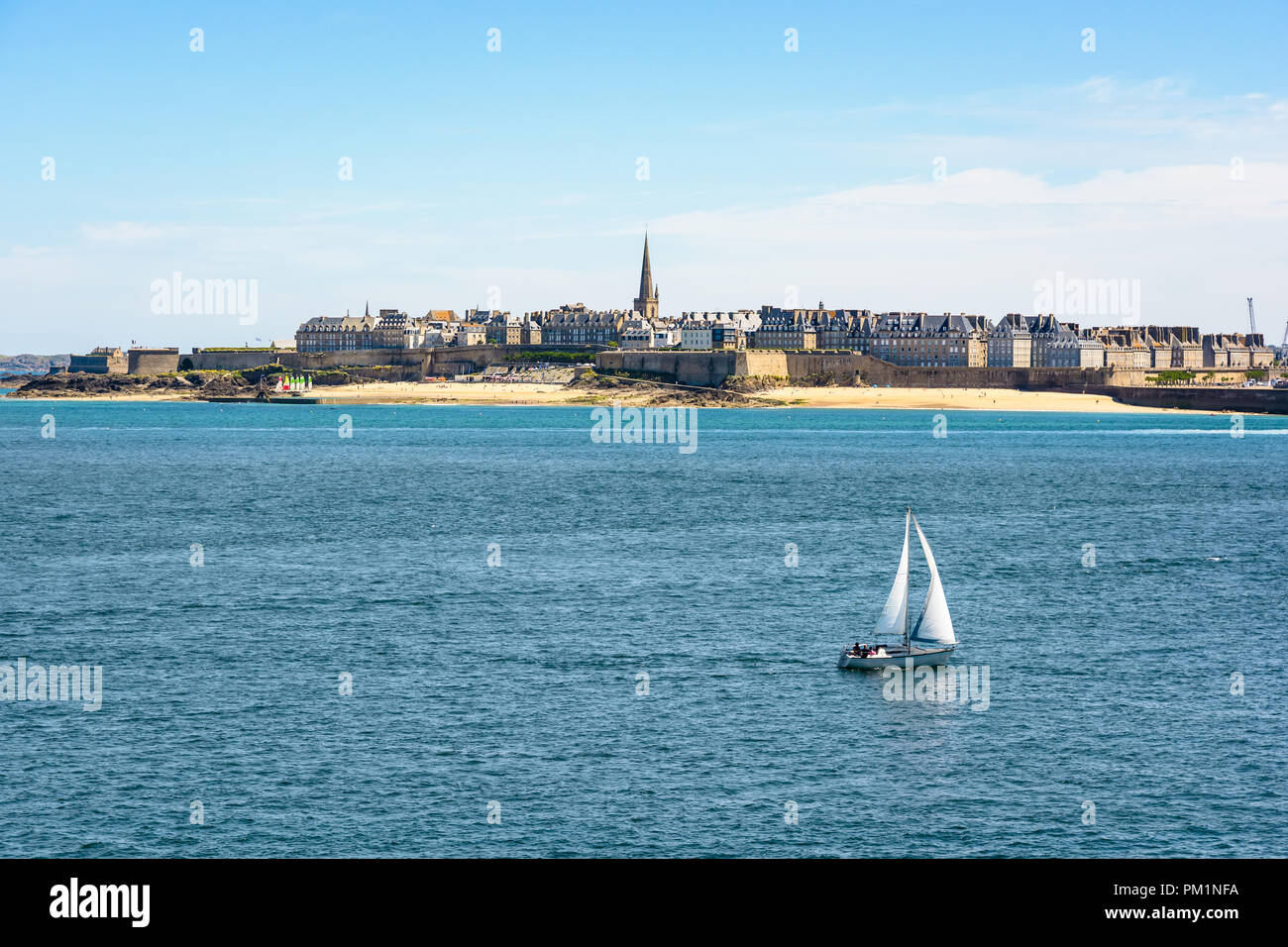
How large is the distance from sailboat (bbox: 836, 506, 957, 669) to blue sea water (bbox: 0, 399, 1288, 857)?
109 centimetres

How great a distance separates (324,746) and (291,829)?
4.71 metres

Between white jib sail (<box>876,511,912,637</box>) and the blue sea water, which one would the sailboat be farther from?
the blue sea water

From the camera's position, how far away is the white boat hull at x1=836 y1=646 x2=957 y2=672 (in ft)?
112

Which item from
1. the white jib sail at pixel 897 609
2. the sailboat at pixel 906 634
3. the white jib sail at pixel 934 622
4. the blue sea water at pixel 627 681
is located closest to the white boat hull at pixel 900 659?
the sailboat at pixel 906 634

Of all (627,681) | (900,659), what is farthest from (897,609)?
(627,681)

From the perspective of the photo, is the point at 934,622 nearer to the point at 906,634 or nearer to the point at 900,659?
the point at 906,634

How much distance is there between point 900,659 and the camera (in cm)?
3466

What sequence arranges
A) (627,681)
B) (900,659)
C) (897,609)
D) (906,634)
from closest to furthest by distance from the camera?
1. (627,681)
2. (900,659)
3. (906,634)
4. (897,609)

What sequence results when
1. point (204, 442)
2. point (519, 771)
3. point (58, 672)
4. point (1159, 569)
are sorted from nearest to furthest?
1. point (519, 771)
2. point (58, 672)
3. point (1159, 569)
4. point (204, 442)

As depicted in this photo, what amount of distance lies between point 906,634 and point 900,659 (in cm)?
77

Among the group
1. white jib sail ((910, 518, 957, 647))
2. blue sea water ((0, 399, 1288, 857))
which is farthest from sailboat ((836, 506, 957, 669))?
blue sea water ((0, 399, 1288, 857))
